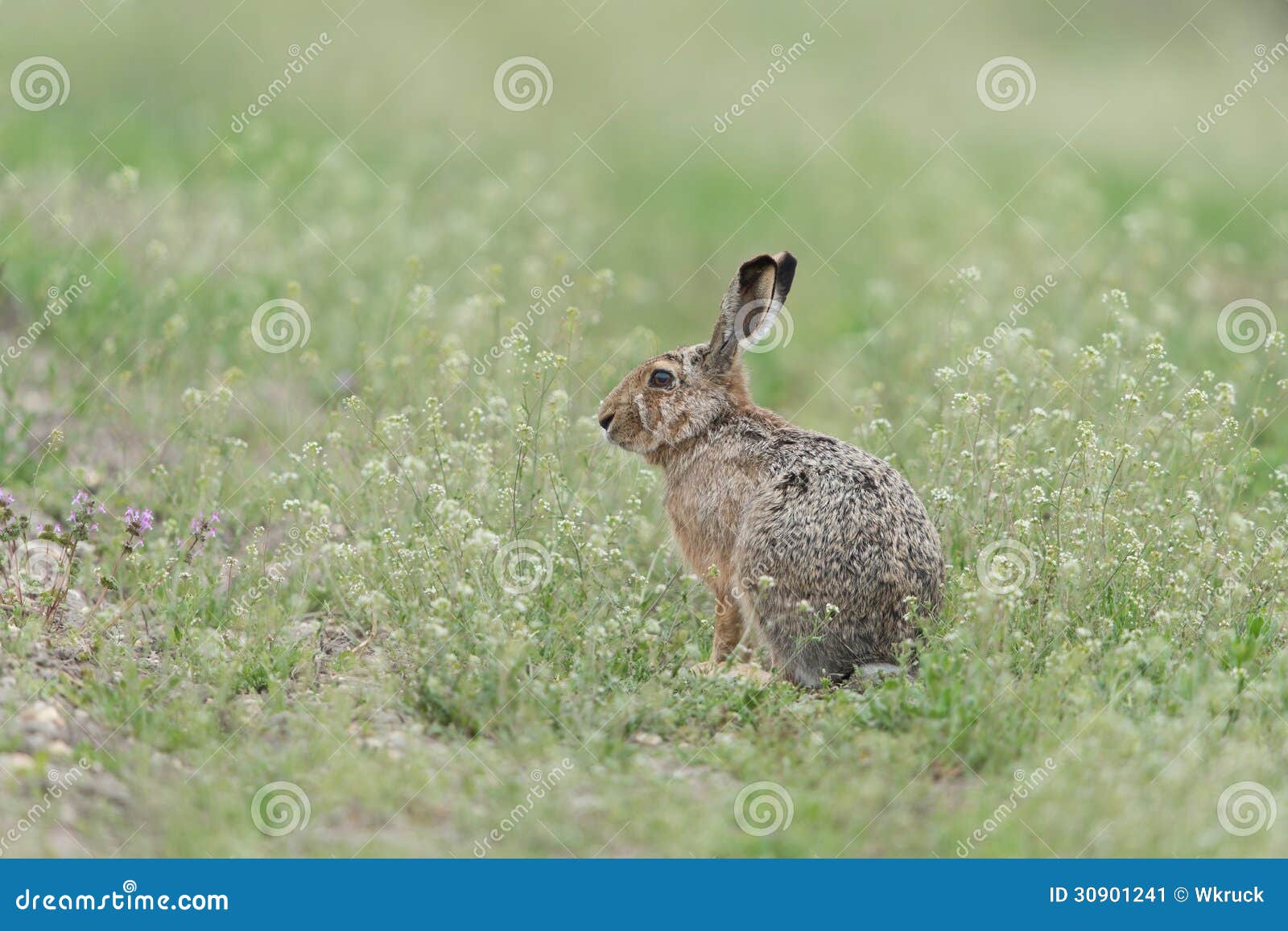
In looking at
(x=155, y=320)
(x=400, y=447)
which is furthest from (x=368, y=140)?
(x=400, y=447)

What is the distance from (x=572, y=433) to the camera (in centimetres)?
911

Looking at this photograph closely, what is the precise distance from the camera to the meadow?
5688mm

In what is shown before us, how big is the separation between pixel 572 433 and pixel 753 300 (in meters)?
1.81

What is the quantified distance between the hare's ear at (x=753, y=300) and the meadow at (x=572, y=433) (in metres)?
1.06

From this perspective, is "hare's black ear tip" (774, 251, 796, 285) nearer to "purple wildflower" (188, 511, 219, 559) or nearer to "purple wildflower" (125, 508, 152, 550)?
"purple wildflower" (188, 511, 219, 559)

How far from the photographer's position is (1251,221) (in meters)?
15.0

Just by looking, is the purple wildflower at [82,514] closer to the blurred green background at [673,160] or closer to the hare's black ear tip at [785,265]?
the blurred green background at [673,160]

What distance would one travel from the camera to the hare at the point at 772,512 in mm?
7117

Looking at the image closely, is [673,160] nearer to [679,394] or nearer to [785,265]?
[679,394]

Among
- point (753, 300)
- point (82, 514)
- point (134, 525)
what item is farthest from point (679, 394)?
point (82, 514)

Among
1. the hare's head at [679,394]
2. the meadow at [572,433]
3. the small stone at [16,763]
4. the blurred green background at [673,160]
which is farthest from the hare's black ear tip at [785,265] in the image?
the small stone at [16,763]

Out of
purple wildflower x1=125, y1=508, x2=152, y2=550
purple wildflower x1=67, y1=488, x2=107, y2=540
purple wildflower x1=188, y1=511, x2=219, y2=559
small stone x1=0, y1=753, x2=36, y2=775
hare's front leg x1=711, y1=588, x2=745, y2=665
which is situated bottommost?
small stone x1=0, y1=753, x2=36, y2=775

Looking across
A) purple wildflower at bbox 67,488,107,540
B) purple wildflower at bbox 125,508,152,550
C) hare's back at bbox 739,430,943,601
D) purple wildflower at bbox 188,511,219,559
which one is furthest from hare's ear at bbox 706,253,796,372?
purple wildflower at bbox 67,488,107,540

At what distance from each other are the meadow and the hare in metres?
0.28
